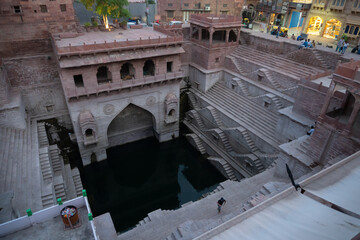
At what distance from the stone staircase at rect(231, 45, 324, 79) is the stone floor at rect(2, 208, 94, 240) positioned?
17.5 m

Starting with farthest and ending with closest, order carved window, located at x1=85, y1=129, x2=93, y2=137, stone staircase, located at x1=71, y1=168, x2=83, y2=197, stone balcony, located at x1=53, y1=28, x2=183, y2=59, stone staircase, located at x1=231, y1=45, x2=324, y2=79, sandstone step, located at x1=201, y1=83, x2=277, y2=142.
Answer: carved window, located at x1=85, y1=129, x2=93, y2=137 < stone staircase, located at x1=231, y1=45, x2=324, y2=79 < sandstone step, located at x1=201, y1=83, x2=277, y2=142 < stone staircase, located at x1=71, y1=168, x2=83, y2=197 < stone balcony, located at x1=53, y1=28, x2=183, y2=59

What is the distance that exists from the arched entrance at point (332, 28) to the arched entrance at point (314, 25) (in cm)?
174

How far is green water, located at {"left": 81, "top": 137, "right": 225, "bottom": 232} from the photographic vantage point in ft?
56.4

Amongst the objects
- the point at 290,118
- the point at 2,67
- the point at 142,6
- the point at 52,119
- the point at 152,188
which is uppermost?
the point at 142,6

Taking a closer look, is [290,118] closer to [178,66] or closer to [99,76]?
[178,66]

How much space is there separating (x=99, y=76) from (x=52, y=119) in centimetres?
570

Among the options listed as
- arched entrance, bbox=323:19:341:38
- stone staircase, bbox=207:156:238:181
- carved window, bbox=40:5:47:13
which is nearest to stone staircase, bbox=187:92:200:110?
stone staircase, bbox=207:156:238:181

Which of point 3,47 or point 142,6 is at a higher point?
point 142,6

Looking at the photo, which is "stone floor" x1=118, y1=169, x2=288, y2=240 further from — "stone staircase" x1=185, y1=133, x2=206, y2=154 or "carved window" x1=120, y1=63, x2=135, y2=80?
"carved window" x1=120, y1=63, x2=135, y2=80

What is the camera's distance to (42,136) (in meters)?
19.1

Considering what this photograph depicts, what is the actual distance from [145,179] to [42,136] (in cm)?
880

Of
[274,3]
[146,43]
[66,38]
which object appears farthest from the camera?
[274,3]

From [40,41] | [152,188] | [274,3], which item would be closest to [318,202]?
[152,188]

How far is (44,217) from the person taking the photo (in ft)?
26.3
